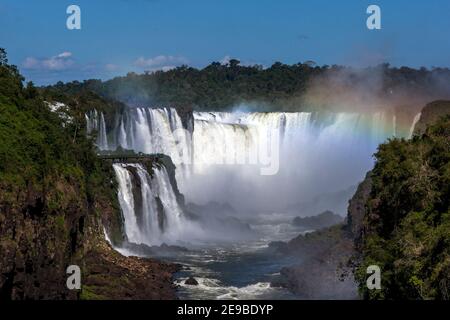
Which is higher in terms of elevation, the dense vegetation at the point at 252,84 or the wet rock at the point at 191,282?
the dense vegetation at the point at 252,84

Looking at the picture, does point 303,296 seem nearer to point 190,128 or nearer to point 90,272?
point 90,272

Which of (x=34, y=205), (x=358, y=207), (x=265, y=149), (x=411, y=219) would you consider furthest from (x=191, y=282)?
(x=265, y=149)

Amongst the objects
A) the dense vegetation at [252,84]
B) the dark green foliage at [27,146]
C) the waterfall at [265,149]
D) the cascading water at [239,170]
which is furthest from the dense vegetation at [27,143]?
the dense vegetation at [252,84]

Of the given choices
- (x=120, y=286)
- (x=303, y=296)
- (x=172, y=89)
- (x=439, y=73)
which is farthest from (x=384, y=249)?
(x=172, y=89)

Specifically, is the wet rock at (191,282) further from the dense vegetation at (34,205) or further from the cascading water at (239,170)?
the dense vegetation at (34,205)

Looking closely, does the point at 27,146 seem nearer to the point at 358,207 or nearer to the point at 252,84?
the point at 358,207

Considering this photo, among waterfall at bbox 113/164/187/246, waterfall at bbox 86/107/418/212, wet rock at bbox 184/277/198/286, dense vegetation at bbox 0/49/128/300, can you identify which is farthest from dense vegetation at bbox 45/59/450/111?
dense vegetation at bbox 0/49/128/300

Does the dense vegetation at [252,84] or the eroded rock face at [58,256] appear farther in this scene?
the dense vegetation at [252,84]
